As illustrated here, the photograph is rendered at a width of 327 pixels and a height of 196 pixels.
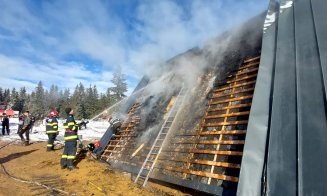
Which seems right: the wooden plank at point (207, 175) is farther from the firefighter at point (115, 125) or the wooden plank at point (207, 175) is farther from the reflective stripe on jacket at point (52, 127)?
the reflective stripe on jacket at point (52, 127)

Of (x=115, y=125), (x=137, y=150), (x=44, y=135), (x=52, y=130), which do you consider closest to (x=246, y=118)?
(x=137, y=150)

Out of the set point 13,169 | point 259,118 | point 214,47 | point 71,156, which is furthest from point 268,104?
point 13,169

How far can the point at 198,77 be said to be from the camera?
27.4 ft

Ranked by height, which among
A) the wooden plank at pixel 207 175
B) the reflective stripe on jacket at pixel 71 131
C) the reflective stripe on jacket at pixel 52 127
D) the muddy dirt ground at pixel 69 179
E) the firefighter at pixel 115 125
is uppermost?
the firefighter at pixel 115 125

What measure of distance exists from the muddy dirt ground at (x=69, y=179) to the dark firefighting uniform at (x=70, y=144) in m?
0.28

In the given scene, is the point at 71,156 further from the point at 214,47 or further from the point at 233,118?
the point at 214,47

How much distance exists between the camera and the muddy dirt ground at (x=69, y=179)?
5.76 metres

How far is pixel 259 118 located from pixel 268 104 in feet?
0.97

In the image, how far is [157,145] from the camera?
7.06m

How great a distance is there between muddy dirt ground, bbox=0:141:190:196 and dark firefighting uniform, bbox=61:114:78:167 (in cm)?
28

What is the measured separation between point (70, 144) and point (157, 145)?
2.76 metres

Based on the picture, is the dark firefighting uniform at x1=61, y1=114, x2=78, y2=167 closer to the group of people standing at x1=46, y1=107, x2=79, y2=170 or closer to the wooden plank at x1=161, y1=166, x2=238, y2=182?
the group of people standing at x1=46, y1=107, x2=79, y2=170

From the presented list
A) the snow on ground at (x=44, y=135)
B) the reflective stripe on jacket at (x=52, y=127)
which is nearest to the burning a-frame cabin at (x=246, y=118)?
the reflective stripe on jacket at (x=52, y=127)

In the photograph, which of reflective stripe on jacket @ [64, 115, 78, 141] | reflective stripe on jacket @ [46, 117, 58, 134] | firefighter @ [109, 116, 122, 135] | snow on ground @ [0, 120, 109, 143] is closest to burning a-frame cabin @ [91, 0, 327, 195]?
firefighter @ [109, 116, 122, 135]
